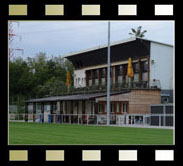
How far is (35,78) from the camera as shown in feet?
168

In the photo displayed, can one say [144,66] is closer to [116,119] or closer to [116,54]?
[116,54]

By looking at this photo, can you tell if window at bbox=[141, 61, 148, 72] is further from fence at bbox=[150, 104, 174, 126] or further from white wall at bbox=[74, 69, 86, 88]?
white wall at bbox=[74, 69, 86, 88]

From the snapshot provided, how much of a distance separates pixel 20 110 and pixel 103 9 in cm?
4183

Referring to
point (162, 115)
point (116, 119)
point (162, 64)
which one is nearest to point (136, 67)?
point (162, 64)

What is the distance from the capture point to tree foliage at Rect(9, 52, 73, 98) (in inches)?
1960

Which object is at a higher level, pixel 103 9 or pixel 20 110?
pixel 103 9

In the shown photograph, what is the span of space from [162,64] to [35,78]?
60.5 feet

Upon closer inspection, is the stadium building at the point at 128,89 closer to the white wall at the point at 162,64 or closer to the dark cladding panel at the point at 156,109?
the white wall at the point at 162,64

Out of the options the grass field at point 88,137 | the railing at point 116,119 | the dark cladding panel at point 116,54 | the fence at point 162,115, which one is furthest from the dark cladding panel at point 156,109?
the grass field at point 88,137

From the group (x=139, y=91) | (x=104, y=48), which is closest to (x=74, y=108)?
(x=104, y=48)

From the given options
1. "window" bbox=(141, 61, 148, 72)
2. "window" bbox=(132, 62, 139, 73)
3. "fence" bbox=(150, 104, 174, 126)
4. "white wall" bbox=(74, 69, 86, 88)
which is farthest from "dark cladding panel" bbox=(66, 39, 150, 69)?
"fence" bbox=(150, 104, 174, 126)
